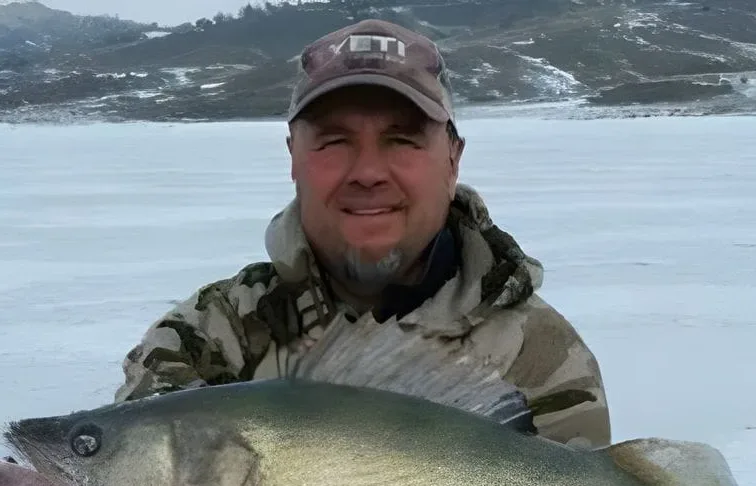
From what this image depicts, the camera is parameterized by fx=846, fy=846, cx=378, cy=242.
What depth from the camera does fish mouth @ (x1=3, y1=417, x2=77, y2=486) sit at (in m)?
1.39

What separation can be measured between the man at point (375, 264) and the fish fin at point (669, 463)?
592mm

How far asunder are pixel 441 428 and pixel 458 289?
887mm

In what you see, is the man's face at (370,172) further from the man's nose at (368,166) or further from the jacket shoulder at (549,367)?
the jacket shoulder at (549,367)

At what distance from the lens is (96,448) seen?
1396 millimetres

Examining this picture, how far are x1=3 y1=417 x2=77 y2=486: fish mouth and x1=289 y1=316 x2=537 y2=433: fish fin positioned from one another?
0.42 meters

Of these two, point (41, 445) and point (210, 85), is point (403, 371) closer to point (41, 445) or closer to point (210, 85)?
point (41, 445)

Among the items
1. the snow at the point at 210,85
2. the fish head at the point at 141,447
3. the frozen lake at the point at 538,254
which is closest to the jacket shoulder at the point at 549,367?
the fish head at the point at 141,447

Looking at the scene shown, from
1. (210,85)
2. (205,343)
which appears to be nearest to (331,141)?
(205,343)

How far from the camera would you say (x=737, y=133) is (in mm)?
19516

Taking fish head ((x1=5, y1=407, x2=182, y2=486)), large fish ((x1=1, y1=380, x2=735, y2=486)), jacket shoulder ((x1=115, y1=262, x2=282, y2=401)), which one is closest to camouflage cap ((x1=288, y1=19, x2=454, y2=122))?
jacket shoulder ((x1=115, y1=262, x2=282, y2=401))

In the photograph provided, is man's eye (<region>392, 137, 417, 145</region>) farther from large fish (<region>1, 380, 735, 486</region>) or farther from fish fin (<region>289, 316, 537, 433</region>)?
large fish (<region>1, 380, 735, 486</region>)

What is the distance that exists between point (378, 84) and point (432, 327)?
63 centimetres

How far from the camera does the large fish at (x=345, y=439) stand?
1.37 meters

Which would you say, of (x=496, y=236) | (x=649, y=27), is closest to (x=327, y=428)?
(x=496, y=236)
